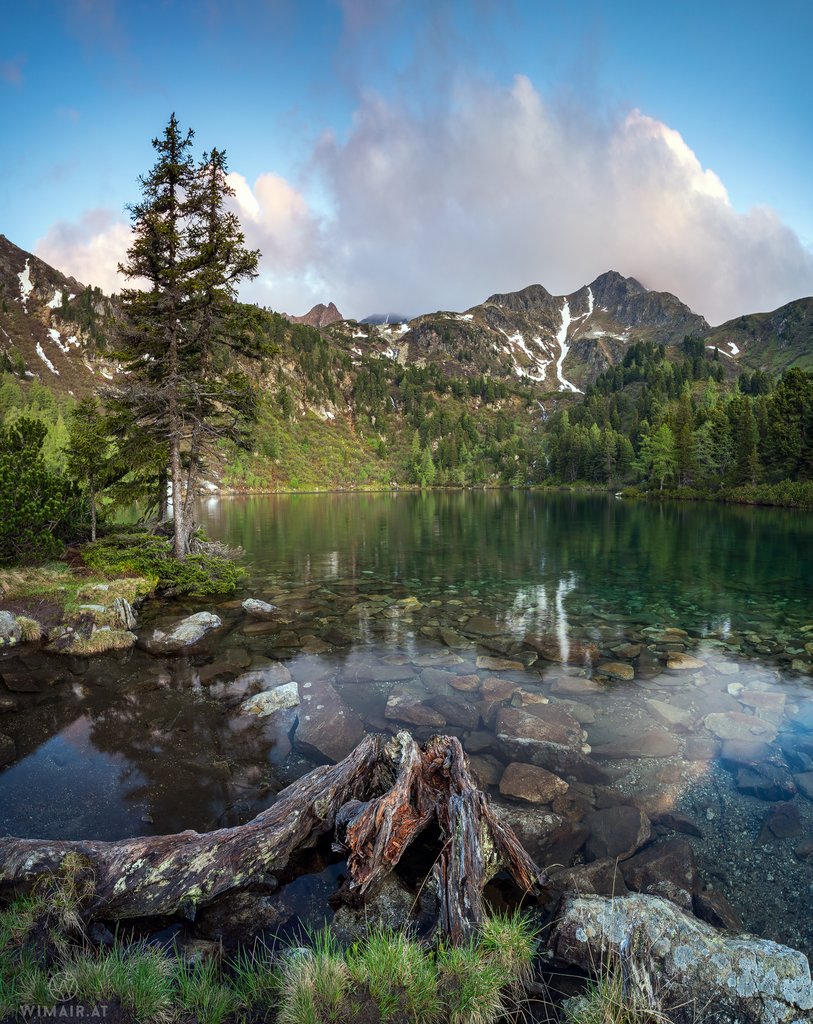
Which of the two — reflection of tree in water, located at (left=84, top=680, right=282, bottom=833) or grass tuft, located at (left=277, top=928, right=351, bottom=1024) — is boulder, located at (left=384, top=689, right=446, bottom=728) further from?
grass tuft, located at (left=277, top=928, right=351, bottom=1024)

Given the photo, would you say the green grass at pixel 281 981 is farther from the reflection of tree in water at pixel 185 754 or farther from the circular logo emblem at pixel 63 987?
the reflection of tree in water at pixel 185 754

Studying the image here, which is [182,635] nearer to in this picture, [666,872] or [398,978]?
[398,978]

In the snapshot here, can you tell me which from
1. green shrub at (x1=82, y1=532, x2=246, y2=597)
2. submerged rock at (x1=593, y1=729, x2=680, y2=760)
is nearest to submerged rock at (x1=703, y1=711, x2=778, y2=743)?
submerged rock at (x1=593, y1=729, x2=680, y2=760)

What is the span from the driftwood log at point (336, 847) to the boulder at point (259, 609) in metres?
13.0

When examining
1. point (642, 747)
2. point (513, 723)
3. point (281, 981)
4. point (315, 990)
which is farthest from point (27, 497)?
point (642, 747)

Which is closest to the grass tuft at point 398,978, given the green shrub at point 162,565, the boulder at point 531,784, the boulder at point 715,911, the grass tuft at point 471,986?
the grass tuft at point 471,986

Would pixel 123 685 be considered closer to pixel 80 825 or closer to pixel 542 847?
pixel 80 825

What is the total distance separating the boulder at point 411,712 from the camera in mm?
10945

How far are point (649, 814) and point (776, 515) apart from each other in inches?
2739

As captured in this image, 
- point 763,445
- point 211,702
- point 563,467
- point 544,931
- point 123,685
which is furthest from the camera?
point 563,467

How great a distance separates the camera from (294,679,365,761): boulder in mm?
9688

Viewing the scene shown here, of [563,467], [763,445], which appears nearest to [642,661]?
[763,445]

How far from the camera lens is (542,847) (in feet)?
23.2

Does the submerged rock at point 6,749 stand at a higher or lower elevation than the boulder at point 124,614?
lower
